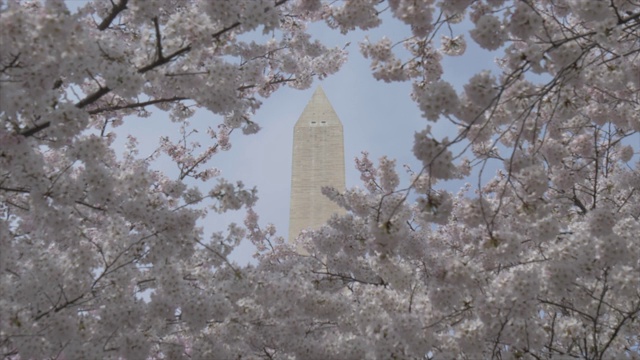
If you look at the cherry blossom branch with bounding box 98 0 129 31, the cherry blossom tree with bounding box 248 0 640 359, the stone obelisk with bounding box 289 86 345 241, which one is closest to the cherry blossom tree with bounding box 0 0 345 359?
the cherry blossom branch with bounding box 98 0 129 31

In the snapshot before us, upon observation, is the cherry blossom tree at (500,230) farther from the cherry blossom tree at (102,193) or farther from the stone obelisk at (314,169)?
the stone obelisk at (314,169)

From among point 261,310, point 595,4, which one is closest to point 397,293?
point 261,310

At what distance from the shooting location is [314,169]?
13797 millimetres

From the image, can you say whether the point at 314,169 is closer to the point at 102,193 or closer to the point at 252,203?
the point at 252,203

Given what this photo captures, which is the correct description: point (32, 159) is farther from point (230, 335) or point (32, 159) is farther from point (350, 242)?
point (350, 242)

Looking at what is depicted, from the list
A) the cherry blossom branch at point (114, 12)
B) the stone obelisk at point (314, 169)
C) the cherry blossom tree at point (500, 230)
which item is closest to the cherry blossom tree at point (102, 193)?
→ the cherry blossom branch at point (114, 12)

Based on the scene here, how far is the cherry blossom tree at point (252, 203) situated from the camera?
3852 millimetres

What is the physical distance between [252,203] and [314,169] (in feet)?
28.8

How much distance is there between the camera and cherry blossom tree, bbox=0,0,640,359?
385 cm

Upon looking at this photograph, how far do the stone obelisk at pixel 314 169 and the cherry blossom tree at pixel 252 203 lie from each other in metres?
7.23

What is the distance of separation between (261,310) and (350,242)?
143 centimetres

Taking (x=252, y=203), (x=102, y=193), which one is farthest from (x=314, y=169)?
(x=102, y=193)

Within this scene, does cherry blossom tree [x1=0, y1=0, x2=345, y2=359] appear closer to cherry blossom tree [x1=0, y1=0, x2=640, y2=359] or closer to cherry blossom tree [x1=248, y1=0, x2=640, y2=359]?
cherry blossom tree [x1=0, y1=0, x2=640, y2=359]

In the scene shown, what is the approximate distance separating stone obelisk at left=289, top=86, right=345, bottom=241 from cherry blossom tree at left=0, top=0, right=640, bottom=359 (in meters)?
7.23
